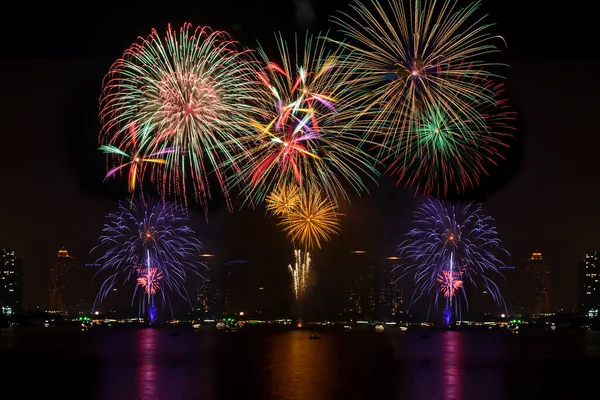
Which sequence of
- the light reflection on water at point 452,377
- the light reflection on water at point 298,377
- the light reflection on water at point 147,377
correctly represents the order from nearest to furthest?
the light reflection on water at point 147,377 < the light reflection on water at point 298,377 < the light reflection on water at point 452,377

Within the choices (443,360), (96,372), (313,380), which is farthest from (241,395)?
(443,360)

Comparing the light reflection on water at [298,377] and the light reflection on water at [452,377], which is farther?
the light reflection on water at [452,377]

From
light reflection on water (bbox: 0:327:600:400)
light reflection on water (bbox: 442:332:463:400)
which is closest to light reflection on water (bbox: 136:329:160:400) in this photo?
light reflection on water (bbox: 0:327:600:400)

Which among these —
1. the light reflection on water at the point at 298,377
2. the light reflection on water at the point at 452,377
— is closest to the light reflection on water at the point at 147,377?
the light reflection on water at the point at 298,377

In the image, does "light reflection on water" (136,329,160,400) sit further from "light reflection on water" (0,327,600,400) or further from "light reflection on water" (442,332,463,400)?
"light reflection on water" (442,332,463,400)

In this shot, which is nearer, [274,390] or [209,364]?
[274,390]

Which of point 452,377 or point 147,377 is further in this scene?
point 452,377

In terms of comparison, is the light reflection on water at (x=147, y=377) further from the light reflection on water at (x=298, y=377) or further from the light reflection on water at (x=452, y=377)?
the light reflection on water at (x=452, y=377)

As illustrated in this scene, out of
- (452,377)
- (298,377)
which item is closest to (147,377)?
(298,377)

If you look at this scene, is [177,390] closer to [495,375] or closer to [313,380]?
[313,380]

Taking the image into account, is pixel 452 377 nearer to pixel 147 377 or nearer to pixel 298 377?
pixel 298 377

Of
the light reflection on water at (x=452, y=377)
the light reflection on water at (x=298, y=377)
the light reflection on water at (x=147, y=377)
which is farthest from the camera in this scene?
the light reflection on water at (x=452, y=377)
